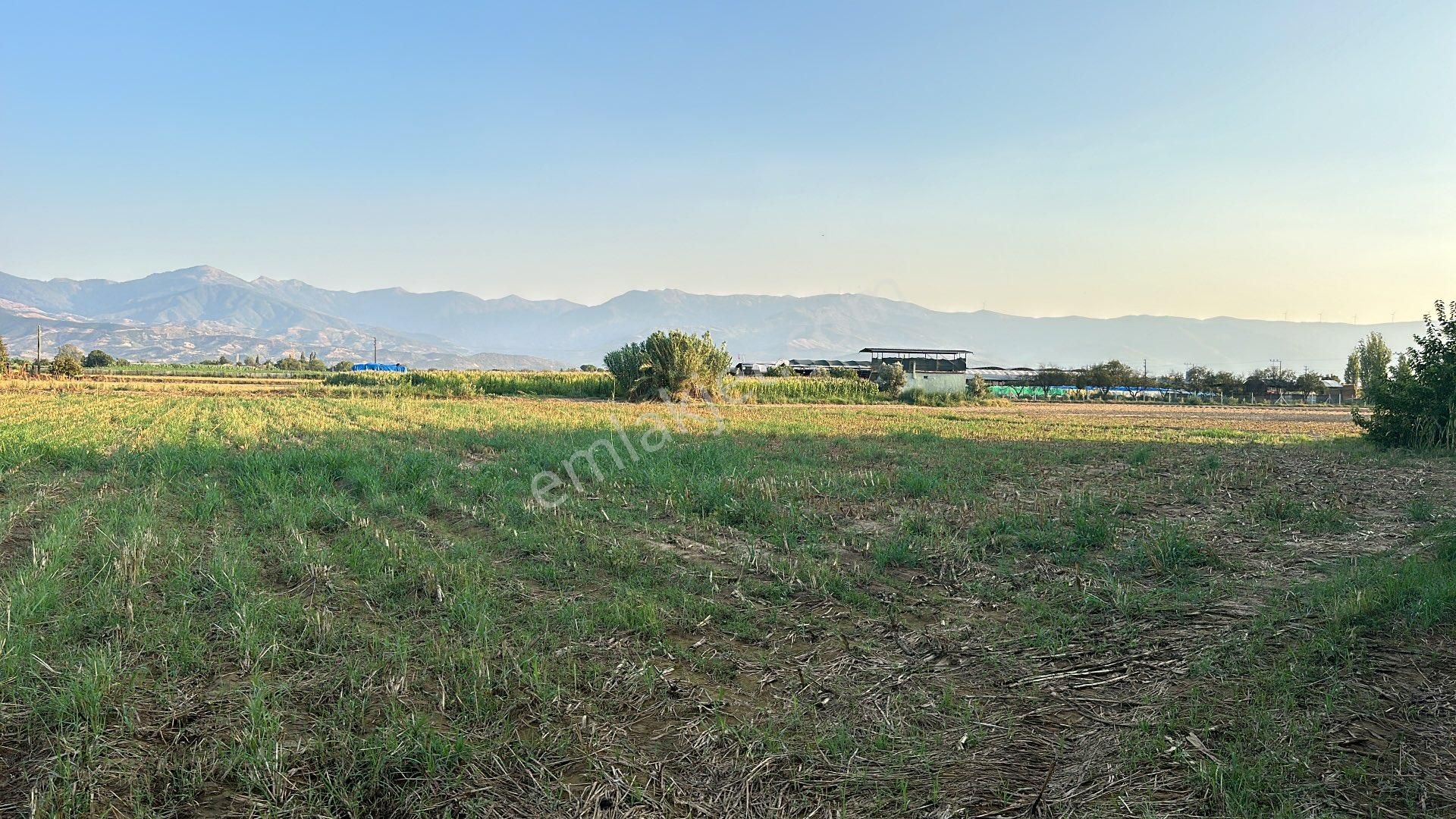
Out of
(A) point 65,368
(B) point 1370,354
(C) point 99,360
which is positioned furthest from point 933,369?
(C) point 99,360

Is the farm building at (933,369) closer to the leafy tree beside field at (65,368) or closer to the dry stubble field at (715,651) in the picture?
the dry stubble field at (715,651)

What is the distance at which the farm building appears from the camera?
58062 millimetres

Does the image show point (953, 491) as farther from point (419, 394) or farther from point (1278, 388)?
point (1278, 388)

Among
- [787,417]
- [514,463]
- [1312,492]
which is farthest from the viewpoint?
[787,417]

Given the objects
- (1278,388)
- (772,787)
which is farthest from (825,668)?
(1278,388)

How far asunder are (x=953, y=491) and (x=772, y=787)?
24.5 feet

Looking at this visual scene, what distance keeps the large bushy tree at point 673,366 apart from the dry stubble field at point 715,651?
29095mm

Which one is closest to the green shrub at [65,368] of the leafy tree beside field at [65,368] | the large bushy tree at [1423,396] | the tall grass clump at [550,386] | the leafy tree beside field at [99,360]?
A: the leafy tree beside field at [65,368]

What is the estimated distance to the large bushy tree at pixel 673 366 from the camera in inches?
1532

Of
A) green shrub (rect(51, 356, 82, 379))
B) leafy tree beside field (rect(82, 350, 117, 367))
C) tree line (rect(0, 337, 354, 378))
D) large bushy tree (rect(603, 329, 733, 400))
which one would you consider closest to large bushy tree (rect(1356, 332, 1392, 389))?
large bushy tree (rect(603, 329, 733, 400))

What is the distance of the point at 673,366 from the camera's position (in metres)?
38.8

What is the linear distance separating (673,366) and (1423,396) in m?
29.3

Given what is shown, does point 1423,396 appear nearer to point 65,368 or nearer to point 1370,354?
point 65,368

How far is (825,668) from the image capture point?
14.5 ft
